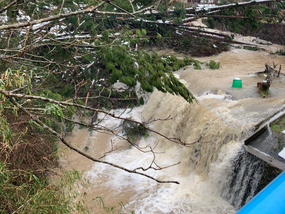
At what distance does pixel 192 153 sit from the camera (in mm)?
6402

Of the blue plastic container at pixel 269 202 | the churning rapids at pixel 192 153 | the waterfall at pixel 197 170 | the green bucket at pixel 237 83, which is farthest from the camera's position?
the green bucket at pixel 237 83

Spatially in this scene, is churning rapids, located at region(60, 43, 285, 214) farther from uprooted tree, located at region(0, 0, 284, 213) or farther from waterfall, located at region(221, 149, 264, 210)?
uprooted tree, located at region(0, 0, 284, 213)

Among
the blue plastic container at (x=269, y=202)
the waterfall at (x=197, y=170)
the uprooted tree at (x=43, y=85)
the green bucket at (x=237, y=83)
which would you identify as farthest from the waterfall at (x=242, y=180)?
the blue plastic container at (x=269, y=202)

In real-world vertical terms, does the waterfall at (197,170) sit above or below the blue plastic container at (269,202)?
below

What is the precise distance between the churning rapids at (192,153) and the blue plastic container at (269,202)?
10.7ft

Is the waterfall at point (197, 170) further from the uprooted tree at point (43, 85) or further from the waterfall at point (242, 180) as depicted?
the uprooted tree at point (43, 85)

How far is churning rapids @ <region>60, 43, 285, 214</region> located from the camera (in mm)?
5531

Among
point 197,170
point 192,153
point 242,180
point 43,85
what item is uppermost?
point 43,85

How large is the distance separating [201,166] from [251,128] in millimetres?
1369

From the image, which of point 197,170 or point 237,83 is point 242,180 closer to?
point 197,170

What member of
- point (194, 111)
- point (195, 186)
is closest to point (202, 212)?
point (195, 186)

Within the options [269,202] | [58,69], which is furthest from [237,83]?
[269,202]

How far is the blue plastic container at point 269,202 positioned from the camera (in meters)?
1.00

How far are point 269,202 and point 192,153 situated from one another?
5453 millimetres
